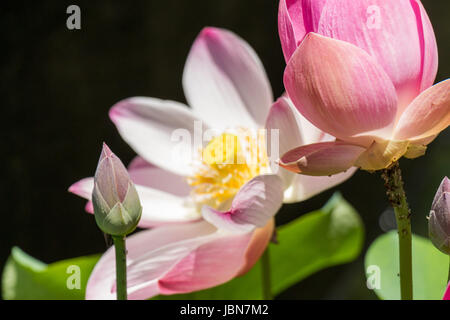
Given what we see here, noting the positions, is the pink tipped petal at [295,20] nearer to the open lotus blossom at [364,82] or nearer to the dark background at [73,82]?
the open lotus blossom at [364,82]

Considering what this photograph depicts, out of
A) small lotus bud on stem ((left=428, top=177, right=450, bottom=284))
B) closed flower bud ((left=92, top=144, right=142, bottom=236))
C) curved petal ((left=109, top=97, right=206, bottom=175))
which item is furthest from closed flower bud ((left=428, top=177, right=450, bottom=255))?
curved petal ((left=109, top=97, right=206, bottom=175))

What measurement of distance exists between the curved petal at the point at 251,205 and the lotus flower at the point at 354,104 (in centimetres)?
5

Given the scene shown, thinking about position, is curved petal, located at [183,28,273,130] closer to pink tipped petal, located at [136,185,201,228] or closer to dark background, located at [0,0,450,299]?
pink tipped petal, located at [136,185,201,228]

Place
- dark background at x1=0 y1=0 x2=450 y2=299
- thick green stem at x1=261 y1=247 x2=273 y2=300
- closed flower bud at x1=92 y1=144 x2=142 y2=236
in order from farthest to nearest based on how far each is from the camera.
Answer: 1. dark background at x1=0 y1=0 x2=450 y2=299
2. thick green stem at x1=261 y1=247 x2=273 y2=300
3. closed flower bud at x1=92 y1=144 x2=142 y2=236

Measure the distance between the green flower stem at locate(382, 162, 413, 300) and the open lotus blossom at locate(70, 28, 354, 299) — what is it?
0.06 meters

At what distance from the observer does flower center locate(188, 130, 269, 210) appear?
0.37 m

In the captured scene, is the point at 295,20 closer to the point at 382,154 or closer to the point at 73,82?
the point at 382,154

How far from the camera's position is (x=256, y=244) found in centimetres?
29

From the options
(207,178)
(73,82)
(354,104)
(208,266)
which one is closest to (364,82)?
(354,104)

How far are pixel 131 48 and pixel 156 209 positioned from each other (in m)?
0.63

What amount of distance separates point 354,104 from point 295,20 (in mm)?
45

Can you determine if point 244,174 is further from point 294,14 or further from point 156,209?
point 294,14

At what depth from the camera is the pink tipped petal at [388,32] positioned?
22 centimetres
